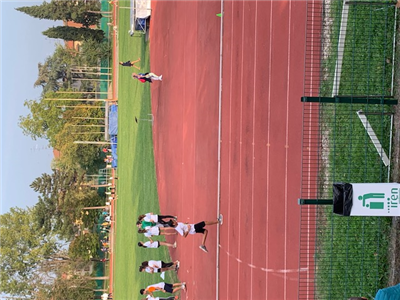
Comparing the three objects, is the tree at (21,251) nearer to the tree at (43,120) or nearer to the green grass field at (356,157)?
the tree at (43,120)

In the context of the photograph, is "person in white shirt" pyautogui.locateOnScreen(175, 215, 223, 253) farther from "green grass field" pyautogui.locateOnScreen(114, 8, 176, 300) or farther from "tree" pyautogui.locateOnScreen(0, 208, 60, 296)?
"tree" pyautogui.locateOnScreen(0, 208, 60, 296)

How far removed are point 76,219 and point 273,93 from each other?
106ft

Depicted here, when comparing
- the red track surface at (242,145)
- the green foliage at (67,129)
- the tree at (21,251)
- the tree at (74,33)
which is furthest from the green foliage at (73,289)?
the tree at (74,33)

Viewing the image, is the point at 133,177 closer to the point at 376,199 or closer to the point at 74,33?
the point at 376,199

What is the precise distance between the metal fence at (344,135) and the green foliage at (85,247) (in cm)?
2926

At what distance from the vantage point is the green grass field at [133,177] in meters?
22.9

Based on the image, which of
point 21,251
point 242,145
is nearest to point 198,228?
point 242,145

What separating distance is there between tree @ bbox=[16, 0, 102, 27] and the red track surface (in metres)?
30.1

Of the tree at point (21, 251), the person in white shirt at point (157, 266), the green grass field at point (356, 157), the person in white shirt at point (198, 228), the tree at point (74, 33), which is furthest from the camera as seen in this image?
the tree at point (74, 33)

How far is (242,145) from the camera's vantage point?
12.9 meters

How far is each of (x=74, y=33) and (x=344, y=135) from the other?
42.0 metres

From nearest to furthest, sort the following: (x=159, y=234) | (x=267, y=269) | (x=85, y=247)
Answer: (x=267, y=269) < (x=159, y=234) < (x=85, y=247)

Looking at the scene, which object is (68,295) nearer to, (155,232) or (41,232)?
(41,232)

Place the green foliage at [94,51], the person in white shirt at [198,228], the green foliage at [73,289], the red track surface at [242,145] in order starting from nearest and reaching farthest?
the red track surface at [242,145] < the person in white shirt at [198,228] < the green foliage at [73,289] < the green foliage at [94,51]
